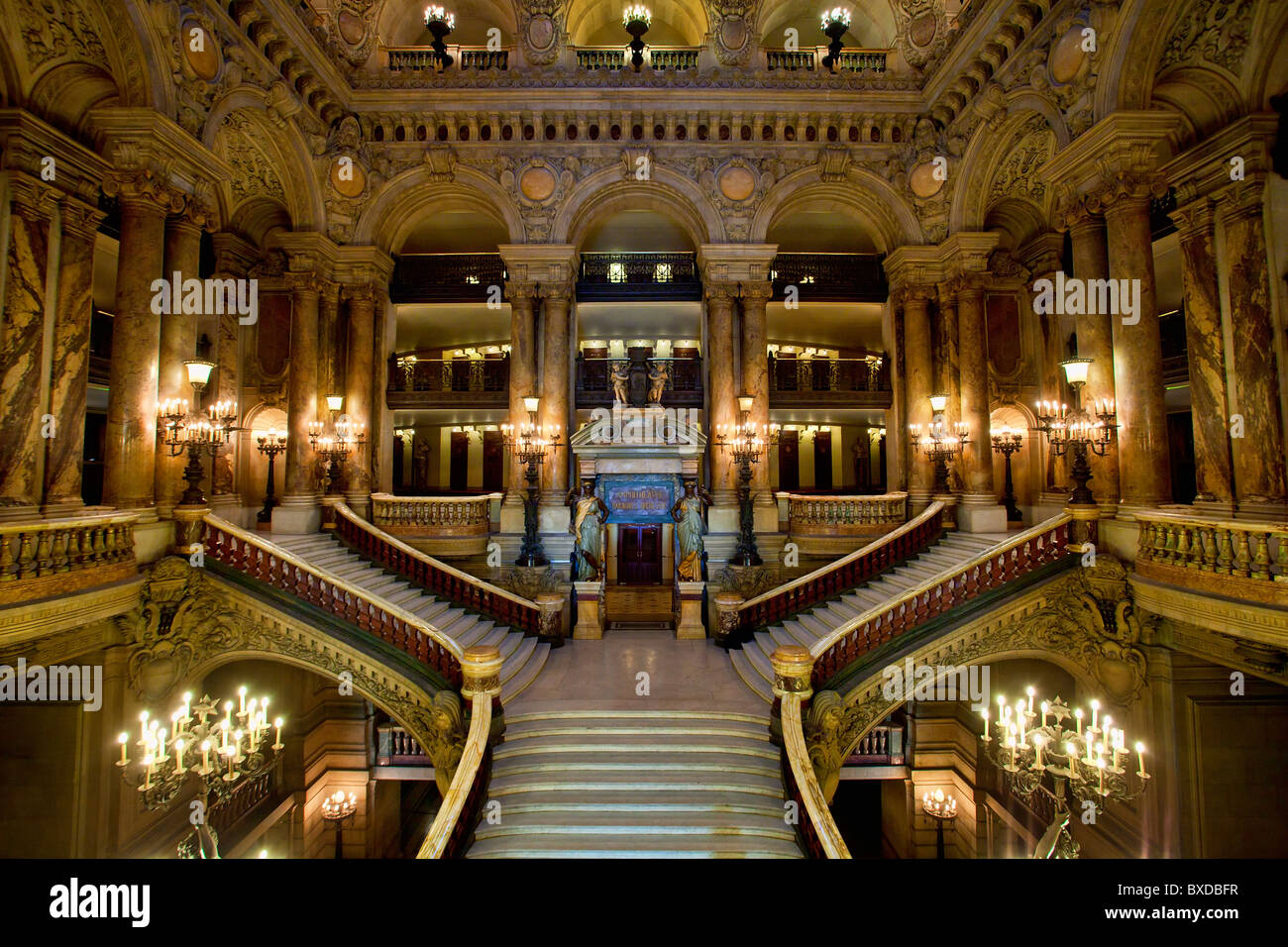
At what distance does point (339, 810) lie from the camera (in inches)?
396

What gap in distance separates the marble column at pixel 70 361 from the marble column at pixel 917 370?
52.8 feet

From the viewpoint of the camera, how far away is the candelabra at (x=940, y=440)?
12.5m

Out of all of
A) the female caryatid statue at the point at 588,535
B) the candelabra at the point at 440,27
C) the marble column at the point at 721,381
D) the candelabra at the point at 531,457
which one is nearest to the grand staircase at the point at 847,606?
the female caryatid statue at the point at 588,535

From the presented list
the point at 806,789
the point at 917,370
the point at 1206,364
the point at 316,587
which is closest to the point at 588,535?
the point at 316,587

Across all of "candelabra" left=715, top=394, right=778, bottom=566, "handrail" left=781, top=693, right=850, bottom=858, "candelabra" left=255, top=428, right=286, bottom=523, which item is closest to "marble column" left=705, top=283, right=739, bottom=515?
"candelabra" left=715, top=394, right=778, bottom=566

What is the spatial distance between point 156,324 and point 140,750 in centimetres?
616

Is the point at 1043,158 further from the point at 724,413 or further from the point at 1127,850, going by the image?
the point at 1127,850

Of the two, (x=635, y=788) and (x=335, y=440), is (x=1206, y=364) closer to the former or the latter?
(x=635, y=788)

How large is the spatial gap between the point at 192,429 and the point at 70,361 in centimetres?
229

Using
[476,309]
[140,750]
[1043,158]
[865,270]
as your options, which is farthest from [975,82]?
[140,750]

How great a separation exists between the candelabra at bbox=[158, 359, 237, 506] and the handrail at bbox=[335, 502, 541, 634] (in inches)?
144

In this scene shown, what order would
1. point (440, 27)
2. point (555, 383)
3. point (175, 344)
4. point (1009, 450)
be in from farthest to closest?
point (440, 27), point (555, 383), point (1009, 450), point (175, 344)

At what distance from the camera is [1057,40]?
938cm

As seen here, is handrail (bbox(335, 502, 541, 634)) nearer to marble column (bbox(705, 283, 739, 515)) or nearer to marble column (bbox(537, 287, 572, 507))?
marble column (bbox(537, 287, 572, 507))
